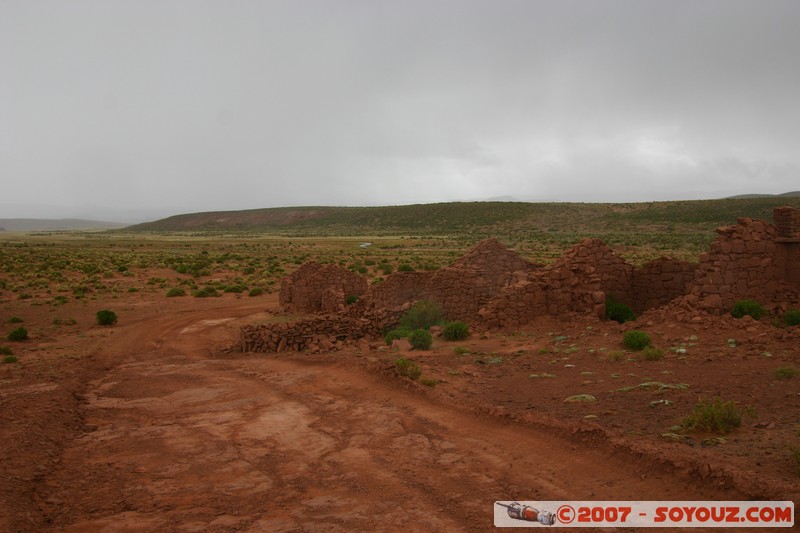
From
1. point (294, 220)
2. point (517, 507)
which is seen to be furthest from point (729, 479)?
point (294, 220)

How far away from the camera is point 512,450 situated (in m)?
7.67

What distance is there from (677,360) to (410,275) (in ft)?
28.6

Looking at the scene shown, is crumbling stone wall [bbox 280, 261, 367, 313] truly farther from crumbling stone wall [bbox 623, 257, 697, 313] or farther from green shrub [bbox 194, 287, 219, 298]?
crumbling stone wall [bbox 623, 257, 697, 313]

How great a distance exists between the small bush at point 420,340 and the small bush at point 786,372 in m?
7.39

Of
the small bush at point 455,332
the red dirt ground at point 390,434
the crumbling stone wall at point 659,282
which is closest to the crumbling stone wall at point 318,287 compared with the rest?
the small bush at point 455,332

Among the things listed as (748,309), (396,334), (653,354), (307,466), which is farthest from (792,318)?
(307,466)

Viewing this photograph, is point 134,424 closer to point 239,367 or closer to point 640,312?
point 239,367

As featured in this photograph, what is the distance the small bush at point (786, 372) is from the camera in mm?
9219

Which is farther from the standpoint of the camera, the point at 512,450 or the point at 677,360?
the point at 677,360

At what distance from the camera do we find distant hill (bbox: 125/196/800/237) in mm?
70812

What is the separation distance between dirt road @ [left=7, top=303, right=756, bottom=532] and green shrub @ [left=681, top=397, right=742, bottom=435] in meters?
1.14

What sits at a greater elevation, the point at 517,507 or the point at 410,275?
the point at 410,275

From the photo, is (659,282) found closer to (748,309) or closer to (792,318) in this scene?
(748,309)

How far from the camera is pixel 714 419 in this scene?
285 inches
